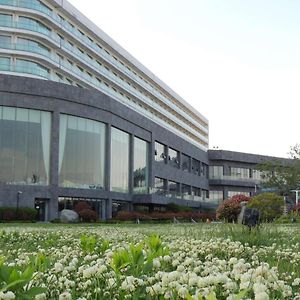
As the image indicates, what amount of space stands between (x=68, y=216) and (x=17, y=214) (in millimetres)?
4140

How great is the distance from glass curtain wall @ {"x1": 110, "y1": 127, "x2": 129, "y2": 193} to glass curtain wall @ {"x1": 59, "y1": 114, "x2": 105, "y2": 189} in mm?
1847

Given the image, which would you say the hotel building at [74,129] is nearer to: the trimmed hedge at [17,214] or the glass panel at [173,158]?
the glass panel at [173,158]

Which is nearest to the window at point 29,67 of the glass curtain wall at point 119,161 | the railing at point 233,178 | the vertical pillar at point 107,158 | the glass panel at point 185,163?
the glass curtain wall at point 119,161

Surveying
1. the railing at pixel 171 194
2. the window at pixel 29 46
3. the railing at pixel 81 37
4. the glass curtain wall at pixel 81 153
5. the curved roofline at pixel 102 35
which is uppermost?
the curved roofline at pixel 102 35

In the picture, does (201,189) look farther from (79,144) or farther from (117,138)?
(79,144)

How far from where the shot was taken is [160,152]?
6600 centimetres

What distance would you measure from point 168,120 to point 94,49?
32.2m

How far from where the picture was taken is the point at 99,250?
692 cm

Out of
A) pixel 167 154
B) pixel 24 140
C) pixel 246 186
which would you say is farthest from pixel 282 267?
pixel 246 186

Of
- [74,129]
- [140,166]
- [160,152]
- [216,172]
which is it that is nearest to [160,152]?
[160,152]

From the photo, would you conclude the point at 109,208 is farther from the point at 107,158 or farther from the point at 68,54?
the point at 68,54

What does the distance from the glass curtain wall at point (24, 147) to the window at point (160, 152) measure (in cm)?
2106

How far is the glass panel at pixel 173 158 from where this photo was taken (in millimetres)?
69713

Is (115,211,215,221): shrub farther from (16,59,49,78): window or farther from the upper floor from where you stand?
the upper floor
